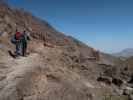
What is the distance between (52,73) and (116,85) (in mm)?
21409

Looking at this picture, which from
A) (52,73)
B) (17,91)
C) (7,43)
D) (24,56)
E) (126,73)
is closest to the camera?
(17,91)

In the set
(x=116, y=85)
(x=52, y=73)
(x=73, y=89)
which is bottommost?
(x=116, y=85)

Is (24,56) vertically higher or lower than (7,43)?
lower

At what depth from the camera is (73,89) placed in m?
16.5

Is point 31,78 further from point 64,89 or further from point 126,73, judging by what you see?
point 126,73

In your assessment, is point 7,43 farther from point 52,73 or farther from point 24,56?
point 52,73

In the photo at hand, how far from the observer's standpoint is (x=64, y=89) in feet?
52.4

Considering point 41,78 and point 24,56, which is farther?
point 24,56

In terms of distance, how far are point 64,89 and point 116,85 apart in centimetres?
2258

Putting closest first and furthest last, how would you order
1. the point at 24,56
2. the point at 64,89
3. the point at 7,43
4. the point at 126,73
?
the point at 64,89
the point at 24,56
the point at 7,43
the point at 126,73

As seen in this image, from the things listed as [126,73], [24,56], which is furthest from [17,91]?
[126,73]

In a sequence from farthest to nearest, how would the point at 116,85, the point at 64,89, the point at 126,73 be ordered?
the point at 126,73 < the point at 116,85 < the point at 64,89

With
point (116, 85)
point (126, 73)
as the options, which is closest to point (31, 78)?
point (116, 85)

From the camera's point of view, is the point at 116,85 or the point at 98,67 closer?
→ the point at 116,85
